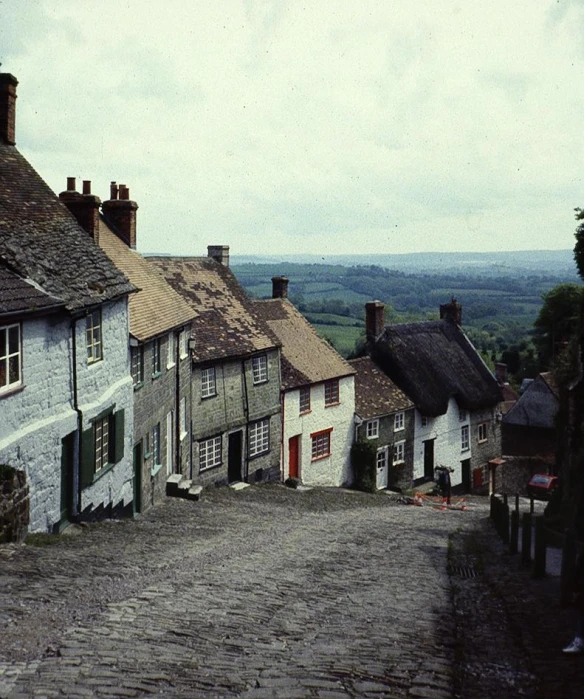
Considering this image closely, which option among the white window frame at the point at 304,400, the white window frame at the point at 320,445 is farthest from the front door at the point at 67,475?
the white window frame at the point at 320,445

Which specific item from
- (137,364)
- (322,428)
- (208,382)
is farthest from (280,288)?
(137,364)

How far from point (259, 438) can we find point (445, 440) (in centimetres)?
1515

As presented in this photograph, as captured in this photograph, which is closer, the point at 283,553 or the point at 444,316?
the point at 283,553

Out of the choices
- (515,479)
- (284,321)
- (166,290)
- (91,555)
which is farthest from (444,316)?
(91,555)

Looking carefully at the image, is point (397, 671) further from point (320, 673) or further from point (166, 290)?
point (166, 290)

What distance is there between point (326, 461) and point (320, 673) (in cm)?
3013

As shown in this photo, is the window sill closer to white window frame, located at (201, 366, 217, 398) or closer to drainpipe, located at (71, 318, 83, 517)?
drainpipe, located at (71, 318, 83, 517)

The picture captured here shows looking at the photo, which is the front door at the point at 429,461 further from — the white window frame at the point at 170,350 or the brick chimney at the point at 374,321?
the white window frame at the point at 170,350

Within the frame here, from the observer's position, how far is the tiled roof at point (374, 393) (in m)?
40.5

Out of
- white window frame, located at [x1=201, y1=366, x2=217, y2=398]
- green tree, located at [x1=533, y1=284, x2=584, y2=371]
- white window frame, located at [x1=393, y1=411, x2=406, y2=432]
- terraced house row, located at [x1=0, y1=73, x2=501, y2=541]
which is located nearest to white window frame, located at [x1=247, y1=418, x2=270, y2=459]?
terraced house row, located at [x1=0, y1=73, x2=501, y2=541]

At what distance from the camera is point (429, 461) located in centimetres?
4441

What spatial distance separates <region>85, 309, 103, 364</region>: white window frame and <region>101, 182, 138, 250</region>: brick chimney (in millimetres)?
9721

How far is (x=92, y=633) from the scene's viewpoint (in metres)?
9.15

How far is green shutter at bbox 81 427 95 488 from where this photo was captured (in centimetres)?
1728
